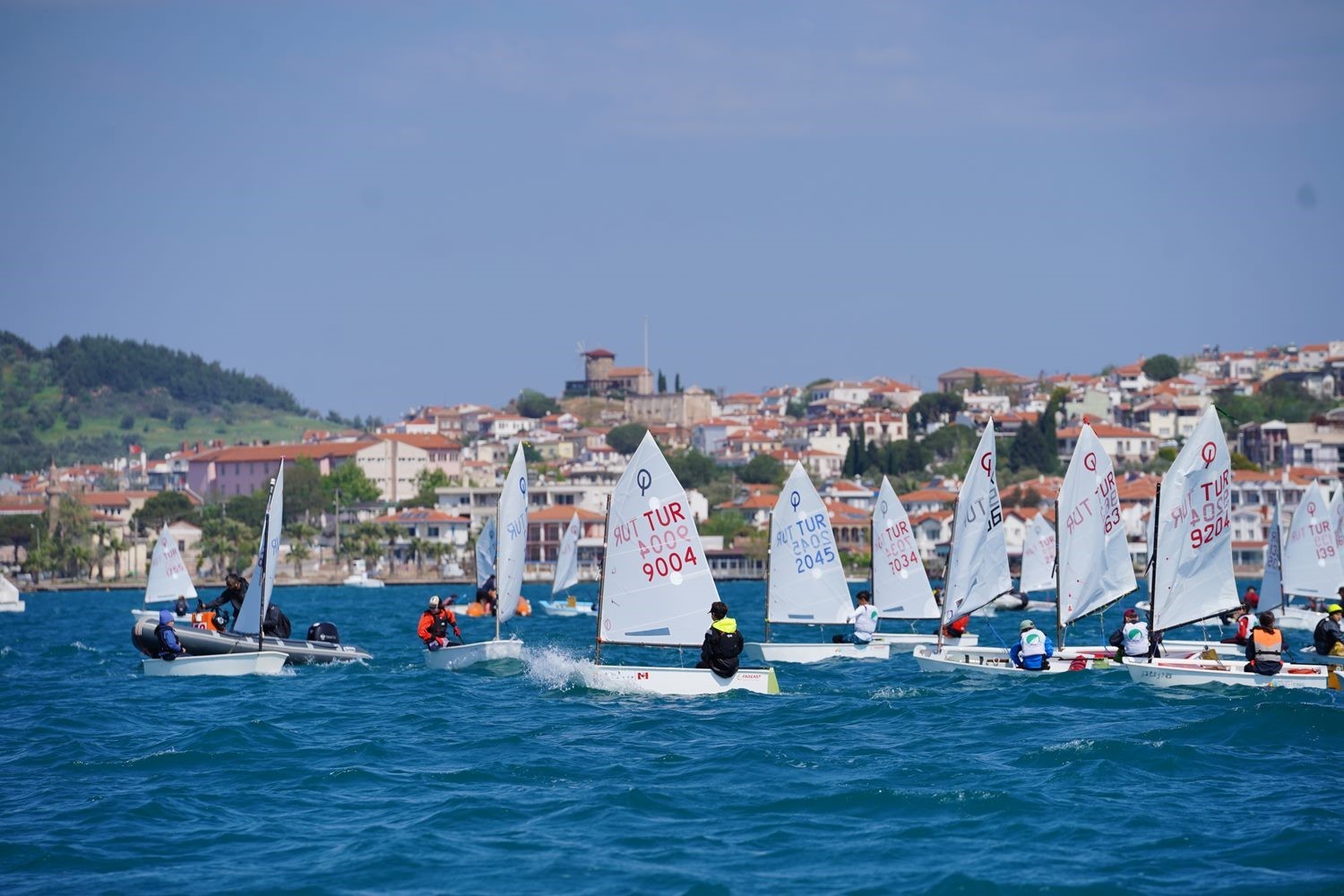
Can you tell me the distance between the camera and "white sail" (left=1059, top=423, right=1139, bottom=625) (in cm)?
3186

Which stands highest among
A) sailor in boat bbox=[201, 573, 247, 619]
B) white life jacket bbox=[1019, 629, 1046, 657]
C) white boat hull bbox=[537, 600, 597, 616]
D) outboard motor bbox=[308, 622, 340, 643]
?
sailor in boat bbox=[201, 573, 247, 619]

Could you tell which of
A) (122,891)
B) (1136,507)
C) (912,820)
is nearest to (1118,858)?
(912,820)

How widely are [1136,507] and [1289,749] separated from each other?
115m

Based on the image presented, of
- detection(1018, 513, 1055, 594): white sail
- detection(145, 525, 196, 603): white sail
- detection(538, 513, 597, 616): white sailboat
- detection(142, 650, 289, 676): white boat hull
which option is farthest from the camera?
detection(538, 513, 597, 616): white sailboat

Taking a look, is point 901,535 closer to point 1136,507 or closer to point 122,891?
point 122,891

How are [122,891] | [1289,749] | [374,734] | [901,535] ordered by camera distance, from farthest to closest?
[901,535]
[374,734]
[1289,749]
[122,891]

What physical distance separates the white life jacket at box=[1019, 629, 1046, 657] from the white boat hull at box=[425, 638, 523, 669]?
385 inches

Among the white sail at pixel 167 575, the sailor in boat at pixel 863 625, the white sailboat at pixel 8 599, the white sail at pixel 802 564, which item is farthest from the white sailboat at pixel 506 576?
the white sailboat at pixel 8 599

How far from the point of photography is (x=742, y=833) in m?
17.4

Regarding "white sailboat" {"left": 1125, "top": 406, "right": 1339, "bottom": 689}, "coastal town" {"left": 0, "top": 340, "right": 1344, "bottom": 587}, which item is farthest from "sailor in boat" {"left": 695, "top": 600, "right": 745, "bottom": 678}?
"coastal town" {"left": 0, "top": 340, "right": 1344, "bottom": 587}

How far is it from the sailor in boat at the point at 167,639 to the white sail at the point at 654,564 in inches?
366

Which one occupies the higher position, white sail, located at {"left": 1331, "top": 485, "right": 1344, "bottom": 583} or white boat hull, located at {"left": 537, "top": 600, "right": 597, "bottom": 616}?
white sail, located at {"left": 1331, "top": 485, "right": 1344, "bottom": 583}

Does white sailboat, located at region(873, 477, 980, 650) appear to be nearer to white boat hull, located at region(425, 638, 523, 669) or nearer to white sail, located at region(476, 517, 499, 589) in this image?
white boat hull, located at region(425, 638, 523, 669)

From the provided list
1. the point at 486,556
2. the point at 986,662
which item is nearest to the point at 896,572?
the point at 986,662
